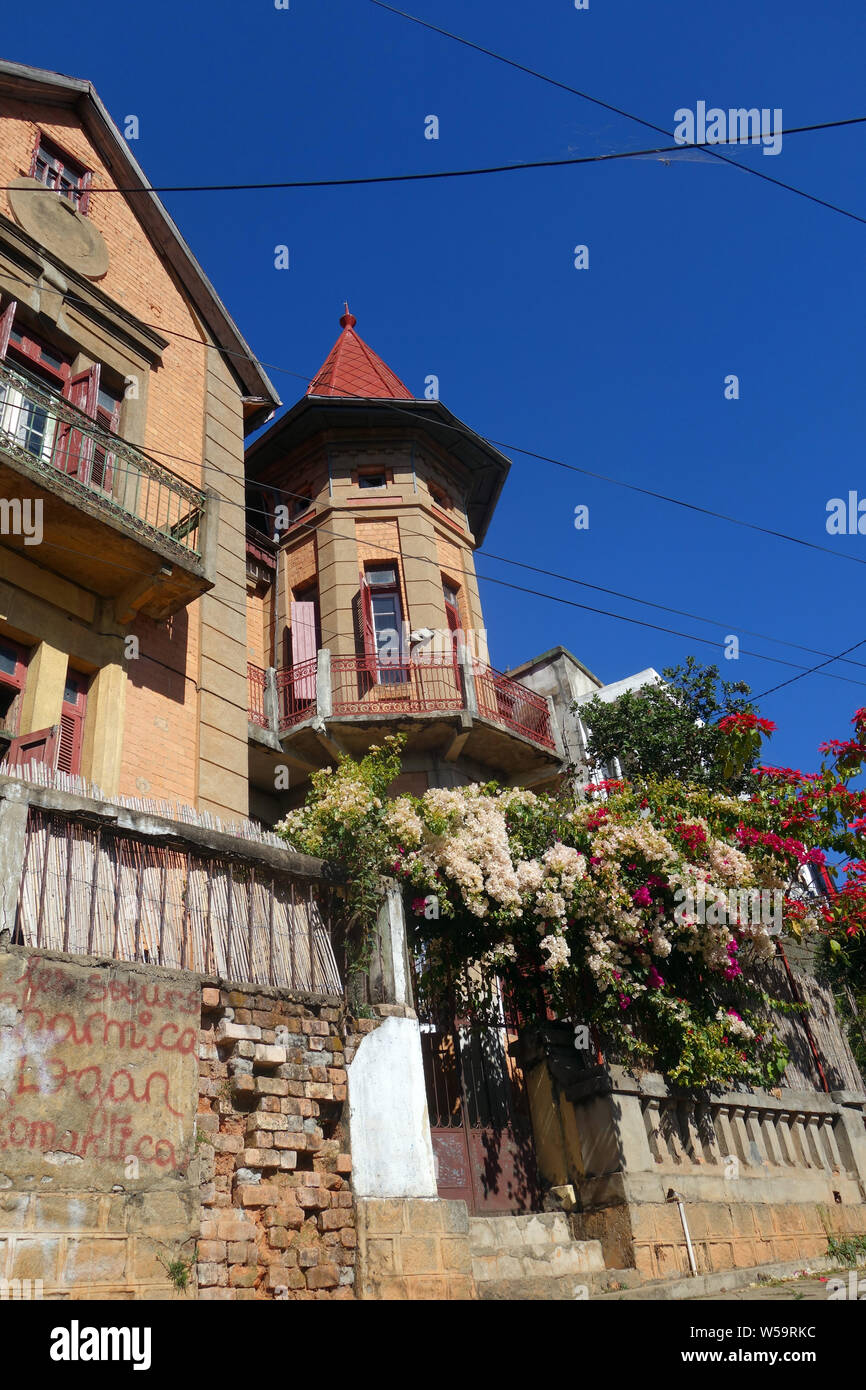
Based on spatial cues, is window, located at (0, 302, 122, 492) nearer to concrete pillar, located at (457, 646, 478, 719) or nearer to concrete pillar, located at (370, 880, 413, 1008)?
concrete pillar, located at (370, 880, 413, 1008)

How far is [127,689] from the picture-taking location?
10.0 metres

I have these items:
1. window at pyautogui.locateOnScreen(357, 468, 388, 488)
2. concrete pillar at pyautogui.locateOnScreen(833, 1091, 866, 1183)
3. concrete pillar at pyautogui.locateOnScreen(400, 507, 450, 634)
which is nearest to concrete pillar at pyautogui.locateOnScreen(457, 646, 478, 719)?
concrete pillar at pyautogui.locateOnScreen(400, 507, 450, 634)

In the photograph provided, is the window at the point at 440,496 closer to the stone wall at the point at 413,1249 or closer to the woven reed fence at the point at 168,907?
the woven reed fence at the point at 168,907

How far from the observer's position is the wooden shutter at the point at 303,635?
1657 cm

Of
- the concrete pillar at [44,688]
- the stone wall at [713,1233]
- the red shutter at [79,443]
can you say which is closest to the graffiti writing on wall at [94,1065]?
the stone wall at [713,1233]

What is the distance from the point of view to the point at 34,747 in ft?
A: 27.9

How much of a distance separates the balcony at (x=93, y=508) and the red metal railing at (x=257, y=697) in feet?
15.7

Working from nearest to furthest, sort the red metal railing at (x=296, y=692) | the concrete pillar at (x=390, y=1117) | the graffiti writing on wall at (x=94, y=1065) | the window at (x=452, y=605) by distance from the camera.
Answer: the graffiti writing on wall at (x=94, y=1065) < the concrete pillar at (x=390, y=1117) < the red metal railing at (x=296, y=692) < the window at (x=452, y=605)

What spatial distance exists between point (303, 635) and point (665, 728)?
6804mm

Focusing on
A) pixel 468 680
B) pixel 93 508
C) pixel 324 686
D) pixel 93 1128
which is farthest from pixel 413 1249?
pixel 468 680

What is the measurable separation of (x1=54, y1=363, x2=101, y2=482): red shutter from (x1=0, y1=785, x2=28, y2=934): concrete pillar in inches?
198
